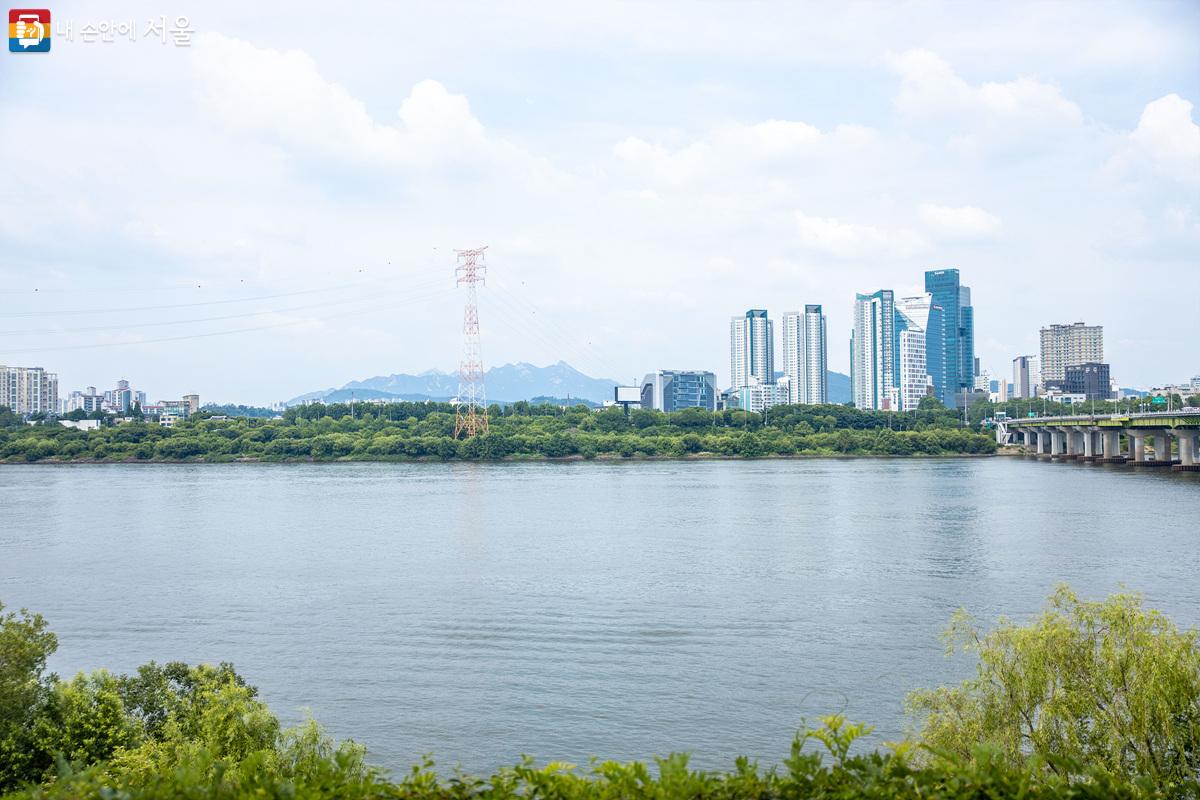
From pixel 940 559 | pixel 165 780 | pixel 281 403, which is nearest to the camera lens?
pixel 165 780

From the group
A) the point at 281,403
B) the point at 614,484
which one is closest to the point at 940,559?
the point at 614,484

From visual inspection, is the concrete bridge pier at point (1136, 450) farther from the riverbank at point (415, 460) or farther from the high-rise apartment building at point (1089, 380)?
the high-rise apartment building at point (1089, 380)

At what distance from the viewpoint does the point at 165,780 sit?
3.44 m

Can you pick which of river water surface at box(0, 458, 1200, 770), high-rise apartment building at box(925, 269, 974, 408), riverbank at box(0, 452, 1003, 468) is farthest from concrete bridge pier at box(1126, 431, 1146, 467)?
high-rise apartment building at box(925, 269, 974, 408)

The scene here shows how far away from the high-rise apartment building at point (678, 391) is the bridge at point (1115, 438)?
4658 centimetres

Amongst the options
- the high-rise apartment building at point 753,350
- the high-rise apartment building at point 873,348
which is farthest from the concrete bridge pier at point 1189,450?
the high-rise apartment building at point 753,350

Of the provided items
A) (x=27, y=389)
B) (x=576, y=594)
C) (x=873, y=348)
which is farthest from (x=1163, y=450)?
(x=27, y=389)

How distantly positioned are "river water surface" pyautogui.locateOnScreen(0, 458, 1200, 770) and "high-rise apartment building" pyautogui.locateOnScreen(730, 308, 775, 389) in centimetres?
10833

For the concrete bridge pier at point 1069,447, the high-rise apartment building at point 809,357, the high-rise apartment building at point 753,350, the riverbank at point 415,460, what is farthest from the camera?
the high-rise apartment building at point 753,350

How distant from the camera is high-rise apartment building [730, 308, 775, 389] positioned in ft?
465

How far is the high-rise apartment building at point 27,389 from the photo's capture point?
344 ft

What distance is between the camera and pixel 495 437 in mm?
54562

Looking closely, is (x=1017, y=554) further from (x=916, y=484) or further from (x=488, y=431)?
(x=488, y=431)

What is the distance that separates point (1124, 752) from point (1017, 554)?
1384cm
